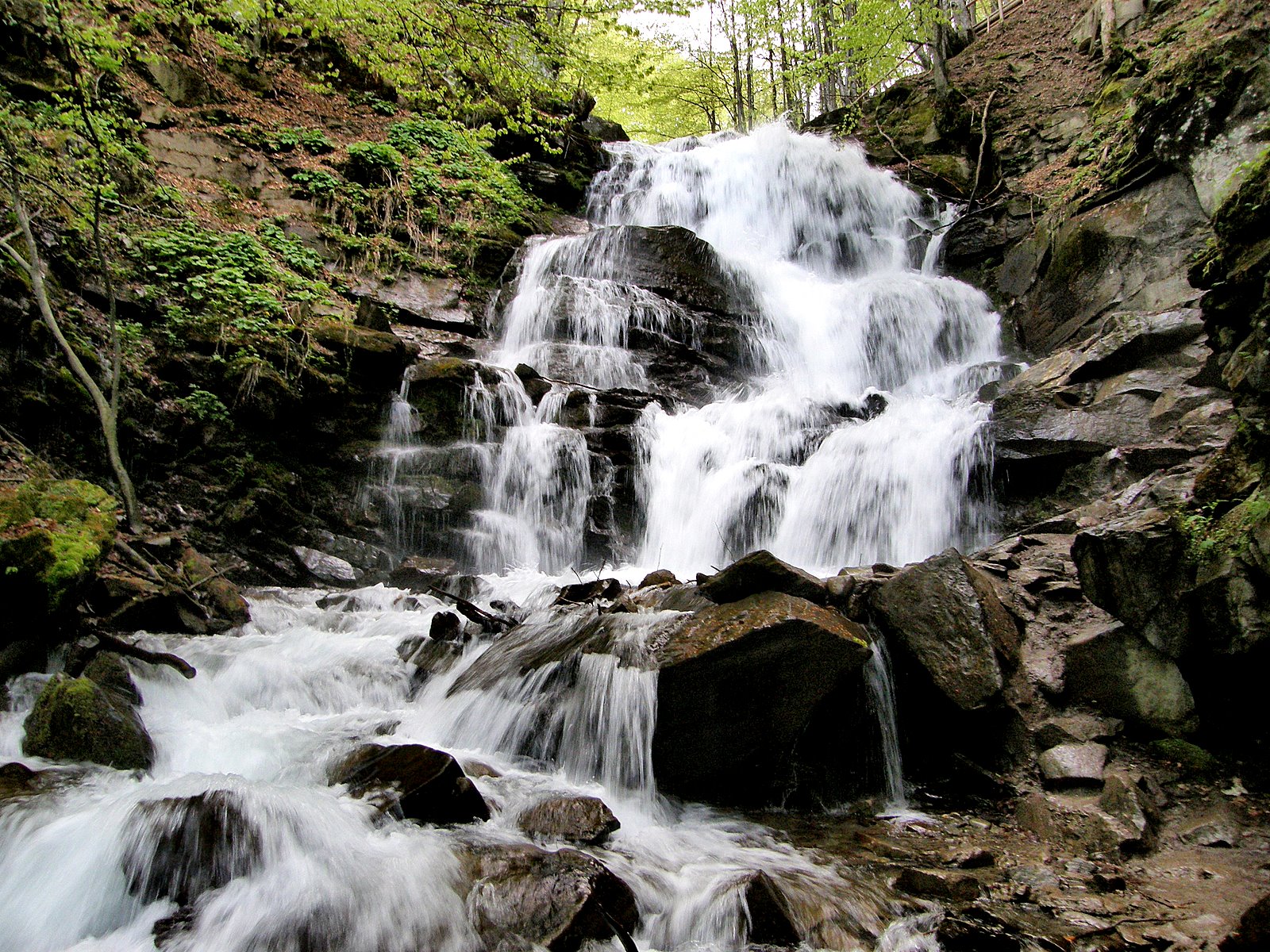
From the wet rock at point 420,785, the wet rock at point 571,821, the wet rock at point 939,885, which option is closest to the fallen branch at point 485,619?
the wet rock at point 420,785

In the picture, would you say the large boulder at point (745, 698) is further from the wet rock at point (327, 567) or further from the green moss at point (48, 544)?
the wet rock at point (327, 567)

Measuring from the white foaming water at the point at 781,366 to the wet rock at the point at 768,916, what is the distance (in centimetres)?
466

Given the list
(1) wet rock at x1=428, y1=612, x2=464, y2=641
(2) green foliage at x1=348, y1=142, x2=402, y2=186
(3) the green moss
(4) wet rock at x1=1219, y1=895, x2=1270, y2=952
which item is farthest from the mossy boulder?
(2) green foliage at x1=348, y1=142, x2=402, y2=186

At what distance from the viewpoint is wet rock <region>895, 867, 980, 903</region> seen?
2996 mm

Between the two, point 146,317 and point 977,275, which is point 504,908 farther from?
point 977,275

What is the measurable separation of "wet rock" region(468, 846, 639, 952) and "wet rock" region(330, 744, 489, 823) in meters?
0.43

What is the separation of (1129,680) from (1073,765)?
0.67 m

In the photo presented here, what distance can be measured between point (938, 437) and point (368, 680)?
6.50 metres

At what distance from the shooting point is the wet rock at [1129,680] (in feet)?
12.5

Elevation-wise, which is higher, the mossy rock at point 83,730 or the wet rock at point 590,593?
the wet rock at point 590,593

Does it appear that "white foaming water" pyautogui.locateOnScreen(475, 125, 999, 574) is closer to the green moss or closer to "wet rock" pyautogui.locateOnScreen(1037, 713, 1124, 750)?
"wet rock" pyautogui.locateOnScreen(1037, 713, 1124, 750)

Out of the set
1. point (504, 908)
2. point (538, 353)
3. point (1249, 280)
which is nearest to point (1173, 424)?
point (1249, 280)

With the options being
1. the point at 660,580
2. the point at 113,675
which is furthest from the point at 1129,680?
the point at 113,675

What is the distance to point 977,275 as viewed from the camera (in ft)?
41.8
